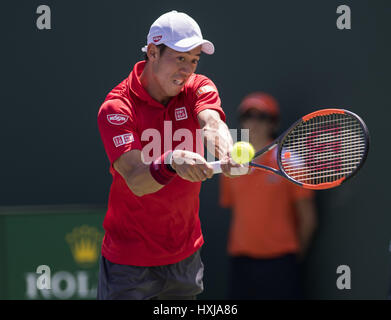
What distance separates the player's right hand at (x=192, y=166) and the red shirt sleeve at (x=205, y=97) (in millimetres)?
429

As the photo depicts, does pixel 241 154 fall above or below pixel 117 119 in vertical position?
below

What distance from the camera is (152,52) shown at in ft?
9.69

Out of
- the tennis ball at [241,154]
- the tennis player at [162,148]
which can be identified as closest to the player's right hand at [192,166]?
the tennis ball at [241,154]

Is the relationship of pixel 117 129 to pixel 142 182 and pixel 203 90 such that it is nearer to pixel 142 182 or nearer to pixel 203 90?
pixel 142 182

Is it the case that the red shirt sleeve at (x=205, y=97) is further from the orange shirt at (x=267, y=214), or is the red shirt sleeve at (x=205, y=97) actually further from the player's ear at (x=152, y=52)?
the orange shirt at (x=267, y=214)

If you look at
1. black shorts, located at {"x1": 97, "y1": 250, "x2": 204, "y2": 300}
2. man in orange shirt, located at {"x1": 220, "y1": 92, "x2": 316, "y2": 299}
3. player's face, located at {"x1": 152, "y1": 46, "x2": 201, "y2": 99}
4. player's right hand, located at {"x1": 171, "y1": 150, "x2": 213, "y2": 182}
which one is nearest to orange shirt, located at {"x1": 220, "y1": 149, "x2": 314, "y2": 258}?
man in orange shirt, located at {"x1": 220, "y1": 92, "x2": 316, "y2": 299}

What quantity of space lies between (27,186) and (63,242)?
82cm

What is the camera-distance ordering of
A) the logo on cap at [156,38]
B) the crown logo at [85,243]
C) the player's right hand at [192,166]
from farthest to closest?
the crown logo at [85,243] → the logo on cap at [156,38] → the player's right hand at [192,166]

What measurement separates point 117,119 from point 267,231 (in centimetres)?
178

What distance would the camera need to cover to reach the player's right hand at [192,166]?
8.29 ft

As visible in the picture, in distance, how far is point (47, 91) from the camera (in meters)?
4.82

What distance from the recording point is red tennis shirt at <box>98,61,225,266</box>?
116 inches

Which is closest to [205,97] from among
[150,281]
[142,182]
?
[142,182]
